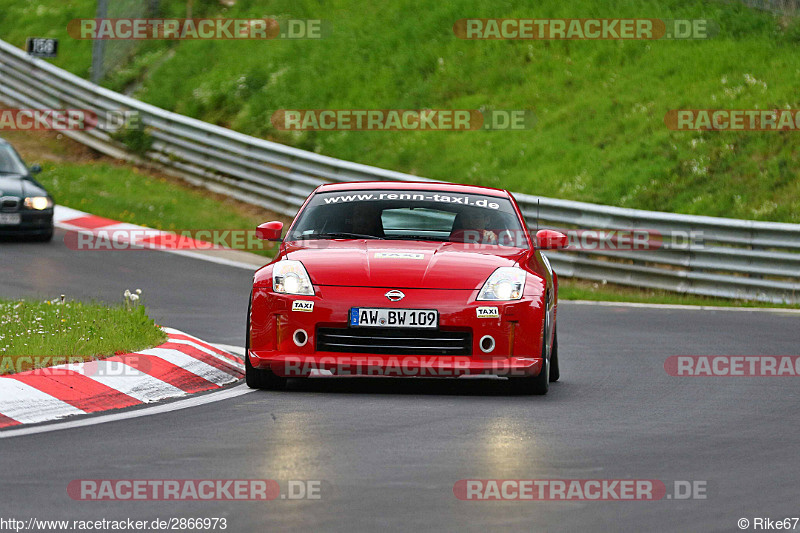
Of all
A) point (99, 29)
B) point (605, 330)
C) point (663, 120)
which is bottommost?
point (605, 330)

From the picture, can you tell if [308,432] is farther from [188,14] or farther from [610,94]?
[188,14]

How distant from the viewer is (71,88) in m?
27.4

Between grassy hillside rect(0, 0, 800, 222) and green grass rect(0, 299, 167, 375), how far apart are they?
37.1ft

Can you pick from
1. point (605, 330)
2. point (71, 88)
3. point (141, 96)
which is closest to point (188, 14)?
point (141, 96)

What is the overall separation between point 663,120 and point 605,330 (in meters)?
9.72

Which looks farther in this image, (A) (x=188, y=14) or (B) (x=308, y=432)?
(A) (x=188, y=14)

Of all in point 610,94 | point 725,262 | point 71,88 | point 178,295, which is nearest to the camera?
point 178,295

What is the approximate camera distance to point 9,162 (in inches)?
806

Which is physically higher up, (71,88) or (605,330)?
(71,88)
